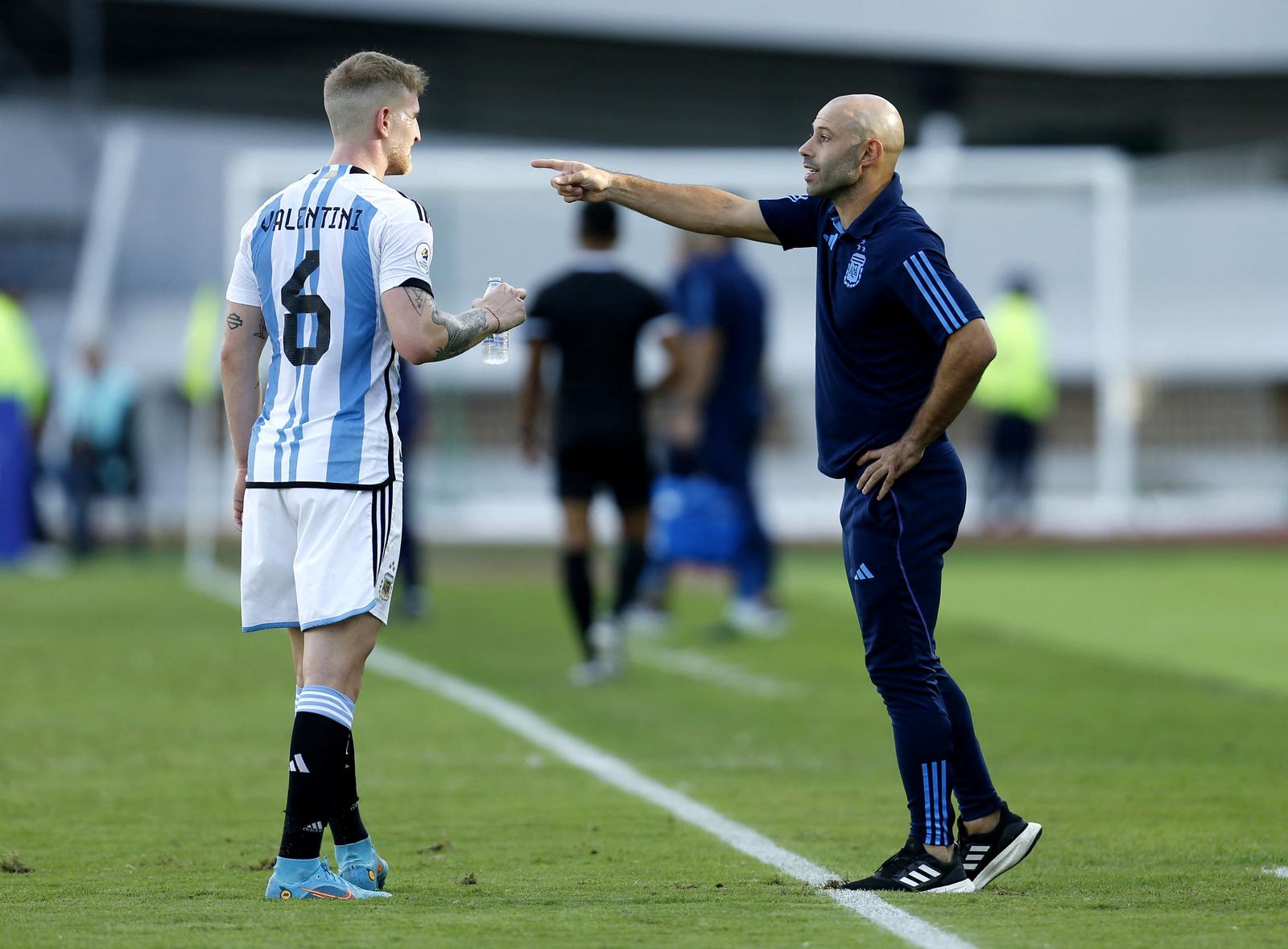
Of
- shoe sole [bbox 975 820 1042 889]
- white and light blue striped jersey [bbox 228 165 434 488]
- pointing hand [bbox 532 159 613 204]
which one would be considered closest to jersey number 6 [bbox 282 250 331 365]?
white and light blue striped jersey [bbox 228 165 434 488]

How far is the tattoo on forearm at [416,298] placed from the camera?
4.76m

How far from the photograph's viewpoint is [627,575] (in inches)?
391

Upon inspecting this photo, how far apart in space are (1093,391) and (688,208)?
59.4 ft

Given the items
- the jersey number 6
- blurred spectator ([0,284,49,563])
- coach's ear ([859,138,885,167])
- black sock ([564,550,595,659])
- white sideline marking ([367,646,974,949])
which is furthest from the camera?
blurred spectator ([0,284,49,563])

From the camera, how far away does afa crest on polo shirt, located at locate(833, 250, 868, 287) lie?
4941 millimetres

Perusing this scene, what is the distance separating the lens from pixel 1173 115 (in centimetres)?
3403

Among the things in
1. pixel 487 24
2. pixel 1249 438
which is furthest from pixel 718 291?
pixel 487 24

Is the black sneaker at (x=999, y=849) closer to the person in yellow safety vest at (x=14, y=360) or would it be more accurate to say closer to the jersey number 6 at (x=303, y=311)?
the jersey number 6 at (x=303, y=311)

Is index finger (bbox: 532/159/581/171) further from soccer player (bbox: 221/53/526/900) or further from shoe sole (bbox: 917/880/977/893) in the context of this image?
shoe sole (bbox: 917/880/977/893)

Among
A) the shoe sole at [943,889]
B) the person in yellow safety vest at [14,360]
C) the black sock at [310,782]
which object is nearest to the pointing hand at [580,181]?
the black sock at [310,782]

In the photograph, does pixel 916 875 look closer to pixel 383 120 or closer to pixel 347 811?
pixel 347 811

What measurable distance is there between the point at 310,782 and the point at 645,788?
2100mm

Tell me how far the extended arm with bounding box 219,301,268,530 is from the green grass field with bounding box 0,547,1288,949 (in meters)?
1.23

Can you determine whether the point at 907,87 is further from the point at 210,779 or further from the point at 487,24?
the point at 210,779
